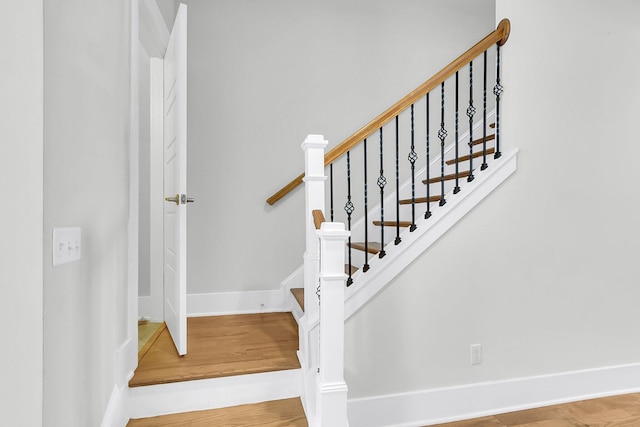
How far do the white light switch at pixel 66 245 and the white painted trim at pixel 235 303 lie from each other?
5.61 feet

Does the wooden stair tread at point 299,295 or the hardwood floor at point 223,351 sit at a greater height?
the wooden stair tread at point 299,295

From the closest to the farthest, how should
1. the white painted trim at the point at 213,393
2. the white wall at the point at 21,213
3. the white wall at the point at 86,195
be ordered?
1. the white wall at the point at 21,213
2. the white wall at the point at 86,195
3. the white painted trim at the point at 213,393

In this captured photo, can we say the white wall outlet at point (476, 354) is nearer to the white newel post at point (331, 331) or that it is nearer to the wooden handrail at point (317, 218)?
the white newel post at point (331, 331)

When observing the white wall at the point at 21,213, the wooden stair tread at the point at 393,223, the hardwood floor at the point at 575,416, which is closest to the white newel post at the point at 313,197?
the wooden stair tread at the point at 393,223

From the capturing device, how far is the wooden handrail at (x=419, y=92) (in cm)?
191

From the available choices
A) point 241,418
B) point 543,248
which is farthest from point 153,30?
point 543,248

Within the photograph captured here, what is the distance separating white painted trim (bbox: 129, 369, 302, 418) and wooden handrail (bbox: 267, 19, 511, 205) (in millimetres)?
1214

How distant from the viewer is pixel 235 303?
290cm

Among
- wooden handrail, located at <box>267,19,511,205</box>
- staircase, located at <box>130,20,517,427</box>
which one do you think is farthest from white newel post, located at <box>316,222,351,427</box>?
wooden handrail, located at <box>267,19,511,205</box>

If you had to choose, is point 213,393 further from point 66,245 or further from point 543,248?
point 543,248

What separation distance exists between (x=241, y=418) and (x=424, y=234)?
136 centimetres

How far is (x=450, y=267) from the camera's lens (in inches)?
81.0

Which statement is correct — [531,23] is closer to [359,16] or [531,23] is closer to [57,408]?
[359,16]

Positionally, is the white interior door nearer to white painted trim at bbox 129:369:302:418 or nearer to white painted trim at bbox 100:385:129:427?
white painted trim at bbox 129:369:302:418
